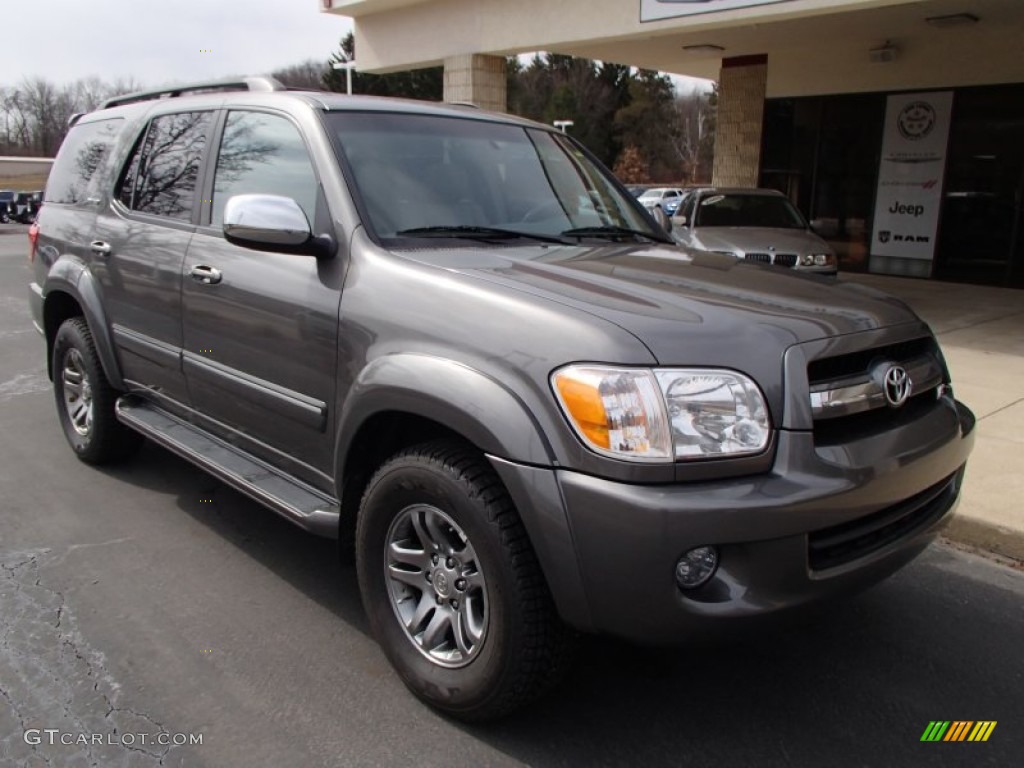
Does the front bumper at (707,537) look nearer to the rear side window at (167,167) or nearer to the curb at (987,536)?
the curb at (987,536)

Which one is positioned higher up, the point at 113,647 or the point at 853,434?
the point at 853,434

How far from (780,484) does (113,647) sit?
2.40m

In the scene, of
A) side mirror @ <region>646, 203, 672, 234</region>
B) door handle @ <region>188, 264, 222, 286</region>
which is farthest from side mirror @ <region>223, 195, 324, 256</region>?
side mirror @ <region>646, 203, 672, 234</region>

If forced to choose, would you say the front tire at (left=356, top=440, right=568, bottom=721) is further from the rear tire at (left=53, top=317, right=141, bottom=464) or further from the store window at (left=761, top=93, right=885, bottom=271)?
the store window at (left=761, top=93, right=885, bottom=271)

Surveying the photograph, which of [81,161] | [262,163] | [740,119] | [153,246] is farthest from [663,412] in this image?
[740,119]

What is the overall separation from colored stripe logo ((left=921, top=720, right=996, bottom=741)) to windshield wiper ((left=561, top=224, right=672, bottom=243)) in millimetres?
2173

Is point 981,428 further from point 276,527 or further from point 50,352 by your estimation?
point 50,352

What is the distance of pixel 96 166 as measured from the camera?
4820 millimetres

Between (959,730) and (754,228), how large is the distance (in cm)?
830

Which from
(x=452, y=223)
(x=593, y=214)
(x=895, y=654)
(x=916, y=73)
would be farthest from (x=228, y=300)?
(x=916, y=73)

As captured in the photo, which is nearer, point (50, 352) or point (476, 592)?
point (476, 592)

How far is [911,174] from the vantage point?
1417cm

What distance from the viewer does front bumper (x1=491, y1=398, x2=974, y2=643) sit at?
2154mm

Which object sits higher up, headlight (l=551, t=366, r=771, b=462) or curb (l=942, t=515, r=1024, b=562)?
headlight (l=551, t=366, r=771, b=462)
